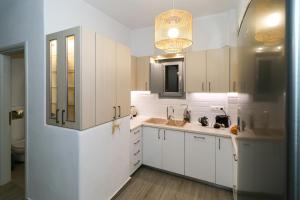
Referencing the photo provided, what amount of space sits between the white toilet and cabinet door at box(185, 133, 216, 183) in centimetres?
299

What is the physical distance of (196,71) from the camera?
271 centimetres

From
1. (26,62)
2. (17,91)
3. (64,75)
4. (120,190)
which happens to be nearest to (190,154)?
(120,190)

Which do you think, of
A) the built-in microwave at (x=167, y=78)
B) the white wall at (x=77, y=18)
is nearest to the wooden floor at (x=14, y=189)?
the white wall at (x=77, y=18)

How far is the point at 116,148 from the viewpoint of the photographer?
7.24 feet

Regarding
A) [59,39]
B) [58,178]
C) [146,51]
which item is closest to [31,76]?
[59,39]

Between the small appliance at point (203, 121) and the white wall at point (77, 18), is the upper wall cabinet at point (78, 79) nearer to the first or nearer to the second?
the white wall at point (77, 18)

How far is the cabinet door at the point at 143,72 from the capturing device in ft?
10.4

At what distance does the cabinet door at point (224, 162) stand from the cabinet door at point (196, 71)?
880 millimetres

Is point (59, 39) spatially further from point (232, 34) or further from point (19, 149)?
point (232, 34)

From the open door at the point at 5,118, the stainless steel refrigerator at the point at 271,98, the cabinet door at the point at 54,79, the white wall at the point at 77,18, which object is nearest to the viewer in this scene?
the stainless steel refrigerator at the point at 271,98

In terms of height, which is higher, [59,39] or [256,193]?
[59,39]

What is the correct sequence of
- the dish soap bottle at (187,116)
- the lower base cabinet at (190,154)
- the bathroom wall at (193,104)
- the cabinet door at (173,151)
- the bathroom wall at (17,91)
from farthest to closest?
the bathroom wall at (17,91)
the dish soap bottle at (187,116)
the bathroom wall at (193,104)
the cabinet door at (173,151)
the lower base cabinet at (190,154)

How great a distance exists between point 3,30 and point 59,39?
52.5 inches

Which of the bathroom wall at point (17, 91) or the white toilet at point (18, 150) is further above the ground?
the bathroom wall at point (17, 91)
